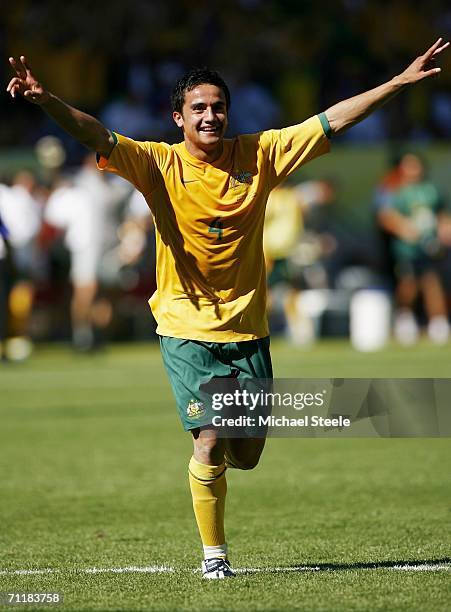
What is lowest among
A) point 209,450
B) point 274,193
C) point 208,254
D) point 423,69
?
point 209,450

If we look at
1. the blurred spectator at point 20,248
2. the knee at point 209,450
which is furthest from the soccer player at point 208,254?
the blurred spectator at point 20,248

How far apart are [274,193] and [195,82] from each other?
1431 cm

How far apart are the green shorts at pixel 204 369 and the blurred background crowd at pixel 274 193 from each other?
40.7 ft

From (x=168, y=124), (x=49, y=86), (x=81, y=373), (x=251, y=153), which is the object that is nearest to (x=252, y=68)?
(x=168, y=124)

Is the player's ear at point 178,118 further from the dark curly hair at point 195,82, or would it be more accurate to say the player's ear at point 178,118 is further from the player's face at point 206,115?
the player's face at point 206,115

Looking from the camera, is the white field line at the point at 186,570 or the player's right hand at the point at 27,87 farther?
the white field line at the point at 186,570

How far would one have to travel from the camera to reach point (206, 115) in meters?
6.46

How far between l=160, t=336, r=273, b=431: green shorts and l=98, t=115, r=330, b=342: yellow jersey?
47mm

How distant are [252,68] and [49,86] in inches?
139

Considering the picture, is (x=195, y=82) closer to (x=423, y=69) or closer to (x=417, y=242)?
(x=423, y=69)

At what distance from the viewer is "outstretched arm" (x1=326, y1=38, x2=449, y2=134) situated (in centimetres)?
648

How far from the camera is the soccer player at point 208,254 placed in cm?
641

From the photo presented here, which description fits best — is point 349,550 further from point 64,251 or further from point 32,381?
point 64,251

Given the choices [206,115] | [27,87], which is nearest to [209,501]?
[206,115]
